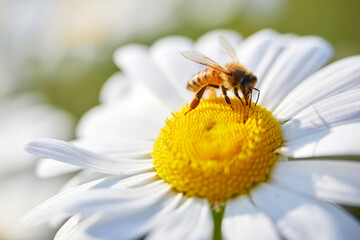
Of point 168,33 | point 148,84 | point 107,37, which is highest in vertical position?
point 107,37

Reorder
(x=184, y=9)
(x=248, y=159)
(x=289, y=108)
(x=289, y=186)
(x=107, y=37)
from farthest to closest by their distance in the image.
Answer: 1. (x=107, y=37)
2. (x=184, y=9)
3. (x=289, y=108)
4. (x=248, y=159)
5. (x=289, y=186)

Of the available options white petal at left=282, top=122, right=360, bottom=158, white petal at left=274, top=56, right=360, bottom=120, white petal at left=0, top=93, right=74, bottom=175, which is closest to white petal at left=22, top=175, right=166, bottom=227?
white petal at left=282, top=122, right=360, bottom=158

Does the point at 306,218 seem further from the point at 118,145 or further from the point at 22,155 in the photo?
the point at 22,155

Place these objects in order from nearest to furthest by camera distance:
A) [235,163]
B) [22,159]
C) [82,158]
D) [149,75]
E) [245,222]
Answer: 1. [245,222]
2. [235,163]
3. [82,158]
4. [149,75]
5. [22,159]

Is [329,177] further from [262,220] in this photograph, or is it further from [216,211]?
[216,211]

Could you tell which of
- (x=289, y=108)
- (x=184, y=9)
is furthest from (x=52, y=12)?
(x=289, y=108)

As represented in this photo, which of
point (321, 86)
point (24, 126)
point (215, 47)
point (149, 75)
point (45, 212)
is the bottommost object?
point (321, 86)

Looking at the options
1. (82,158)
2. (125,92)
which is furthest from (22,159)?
(82,158)
